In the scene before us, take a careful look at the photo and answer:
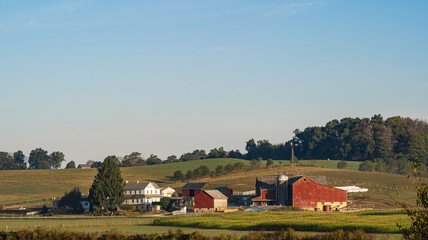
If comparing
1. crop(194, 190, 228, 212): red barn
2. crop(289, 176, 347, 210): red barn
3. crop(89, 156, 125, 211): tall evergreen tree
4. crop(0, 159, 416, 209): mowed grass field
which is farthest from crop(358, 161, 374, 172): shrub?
crop(89, 156, 125, 211): tall evergreen tree

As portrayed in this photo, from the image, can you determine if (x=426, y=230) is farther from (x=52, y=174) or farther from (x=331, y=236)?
(x=52, y=174)

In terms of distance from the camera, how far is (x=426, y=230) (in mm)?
22766

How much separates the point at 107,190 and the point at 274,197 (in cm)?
2901

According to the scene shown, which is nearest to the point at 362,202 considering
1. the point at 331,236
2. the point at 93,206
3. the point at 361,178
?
the point at 361,178

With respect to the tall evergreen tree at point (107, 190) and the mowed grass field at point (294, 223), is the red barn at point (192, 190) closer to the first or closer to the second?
the tall evergreen tree at point (107, 190)

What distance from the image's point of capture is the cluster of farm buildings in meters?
97.2

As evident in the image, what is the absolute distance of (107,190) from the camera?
10381cm

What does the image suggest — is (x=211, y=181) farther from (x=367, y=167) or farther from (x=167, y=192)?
(x=367, y=167)

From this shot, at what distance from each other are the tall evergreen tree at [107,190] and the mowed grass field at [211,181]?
2770 cm

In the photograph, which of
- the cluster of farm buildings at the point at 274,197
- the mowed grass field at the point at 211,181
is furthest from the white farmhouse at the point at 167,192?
the mowed grass field at the point at 211,181

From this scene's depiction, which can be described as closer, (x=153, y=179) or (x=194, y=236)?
(x=194, y=236)

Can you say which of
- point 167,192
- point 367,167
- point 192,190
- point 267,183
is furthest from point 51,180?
point 367,167

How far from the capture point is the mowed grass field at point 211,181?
356 ft

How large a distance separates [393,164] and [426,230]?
160m
